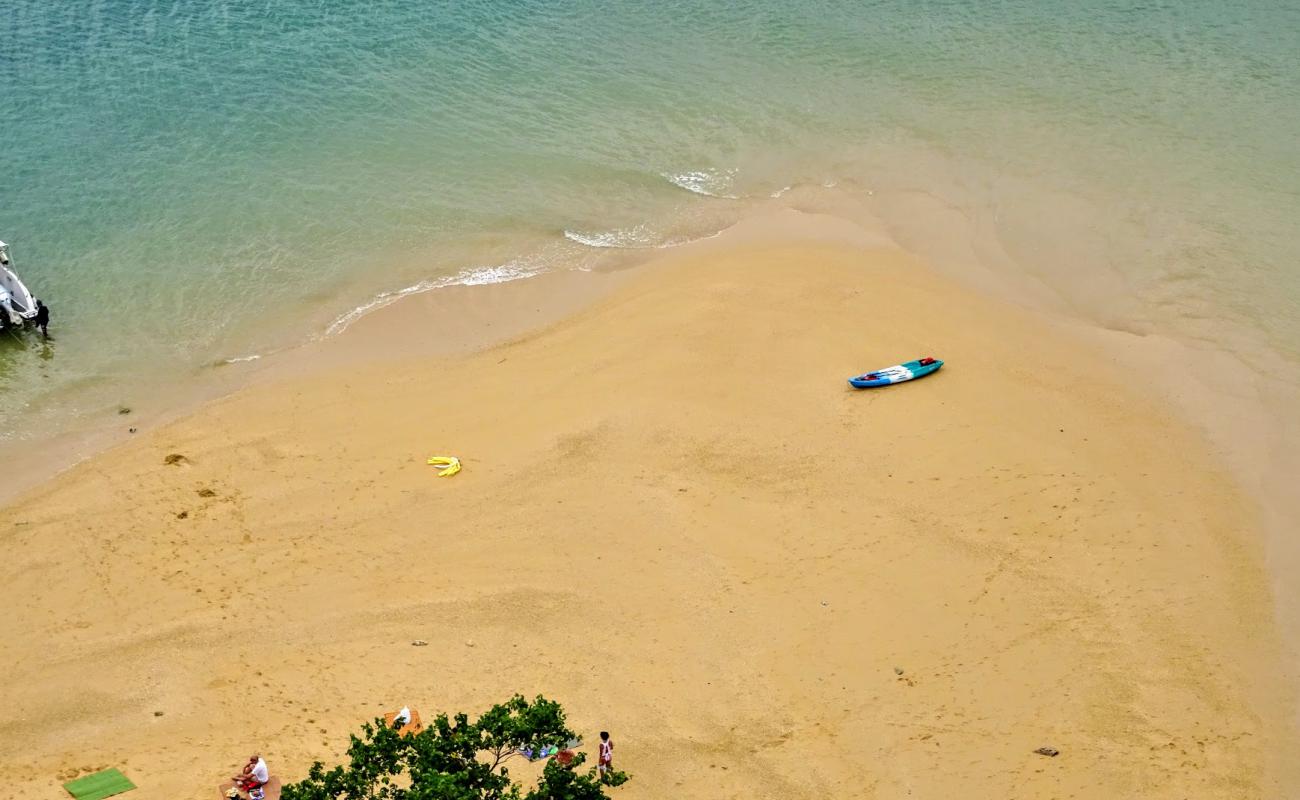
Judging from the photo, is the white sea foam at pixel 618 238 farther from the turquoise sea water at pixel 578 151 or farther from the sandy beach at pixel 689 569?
the sandy beach at pixel 689 569

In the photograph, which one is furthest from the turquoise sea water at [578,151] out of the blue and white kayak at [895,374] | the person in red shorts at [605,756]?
the person in red shorts at [605,756]

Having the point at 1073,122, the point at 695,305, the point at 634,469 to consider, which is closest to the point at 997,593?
the point at 634,469

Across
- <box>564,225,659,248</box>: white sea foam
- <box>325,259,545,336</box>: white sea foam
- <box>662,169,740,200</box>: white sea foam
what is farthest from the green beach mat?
<box>662,169,740,200</box>: white sea foam

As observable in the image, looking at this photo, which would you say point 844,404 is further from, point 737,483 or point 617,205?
point 617,205

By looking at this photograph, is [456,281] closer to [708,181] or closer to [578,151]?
[578,151]

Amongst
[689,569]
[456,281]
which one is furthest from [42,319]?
[689,569]
